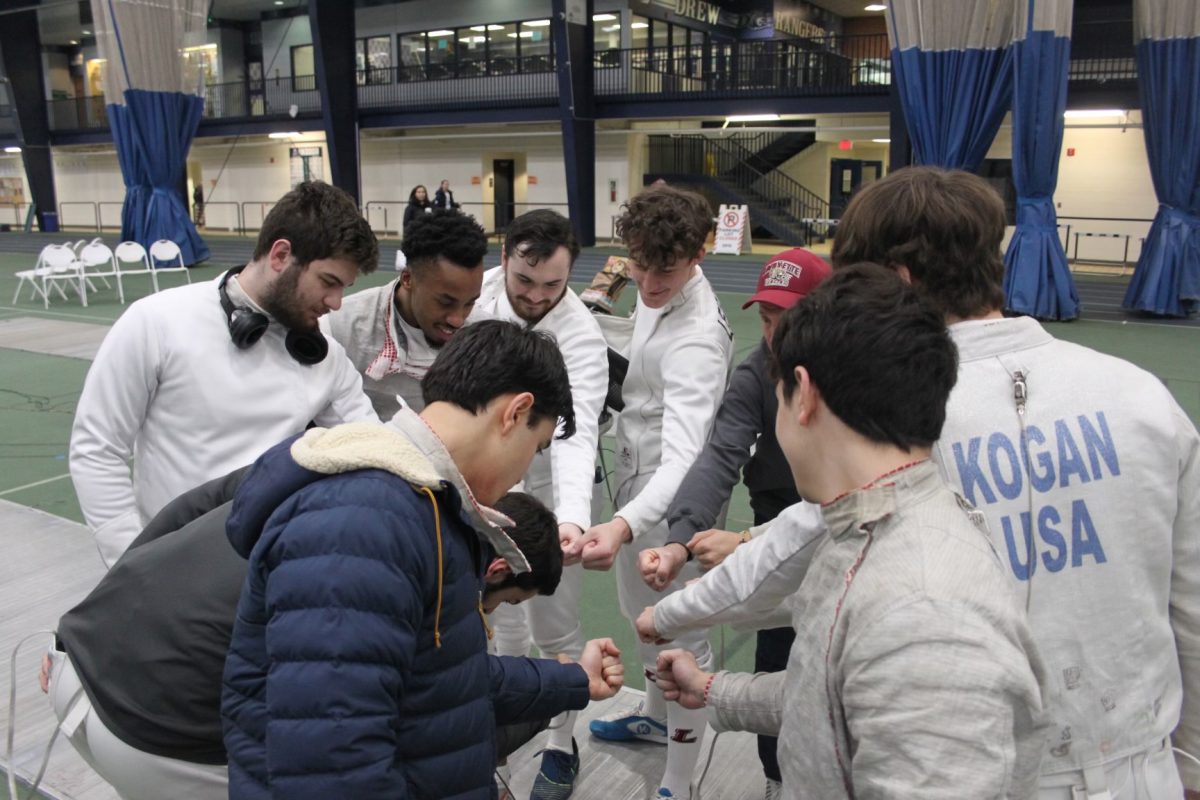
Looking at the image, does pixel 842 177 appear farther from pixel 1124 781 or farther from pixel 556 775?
pixel 1124 781

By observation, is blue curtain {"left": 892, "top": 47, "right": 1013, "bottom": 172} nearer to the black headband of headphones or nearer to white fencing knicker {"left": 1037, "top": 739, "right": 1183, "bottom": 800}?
the black headband of headphones

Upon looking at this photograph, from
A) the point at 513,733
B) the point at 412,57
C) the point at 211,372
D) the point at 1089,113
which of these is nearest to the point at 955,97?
the point at 1089,113

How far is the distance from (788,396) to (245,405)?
165cm

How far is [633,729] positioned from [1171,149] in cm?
1236

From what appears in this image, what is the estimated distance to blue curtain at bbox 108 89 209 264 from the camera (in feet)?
59.5

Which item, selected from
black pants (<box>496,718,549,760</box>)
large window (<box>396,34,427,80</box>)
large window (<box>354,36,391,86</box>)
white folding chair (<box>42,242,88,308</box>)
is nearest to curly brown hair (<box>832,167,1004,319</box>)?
black pants (<box>496,718,549,760</box>)

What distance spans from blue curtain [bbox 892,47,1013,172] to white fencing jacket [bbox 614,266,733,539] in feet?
36.0

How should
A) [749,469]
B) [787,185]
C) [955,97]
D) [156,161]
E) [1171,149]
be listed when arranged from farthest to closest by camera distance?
1. [787,185]
2. [156,161]
3. [955,97]
4. [1171,149]
5. [749,469]

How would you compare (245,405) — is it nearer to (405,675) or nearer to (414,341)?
(414,341)

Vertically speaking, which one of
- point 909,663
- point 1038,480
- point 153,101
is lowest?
point 909,663

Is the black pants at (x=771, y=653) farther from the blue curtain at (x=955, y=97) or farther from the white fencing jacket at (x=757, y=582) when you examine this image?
the blue curtain at (x=955, y=97)

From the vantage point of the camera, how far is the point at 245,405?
8.12ft

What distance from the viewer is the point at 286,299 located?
2.50 metres

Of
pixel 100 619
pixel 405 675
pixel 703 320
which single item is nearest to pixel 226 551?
pixel 100 619
